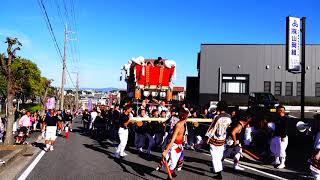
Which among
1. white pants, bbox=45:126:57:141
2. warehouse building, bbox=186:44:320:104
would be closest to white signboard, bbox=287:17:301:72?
white pants, bbox=45:126:57:141

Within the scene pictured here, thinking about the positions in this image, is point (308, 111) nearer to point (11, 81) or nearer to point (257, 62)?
point (257, 62)

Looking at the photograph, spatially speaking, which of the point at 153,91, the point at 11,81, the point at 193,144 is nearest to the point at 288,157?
the point at 193,144

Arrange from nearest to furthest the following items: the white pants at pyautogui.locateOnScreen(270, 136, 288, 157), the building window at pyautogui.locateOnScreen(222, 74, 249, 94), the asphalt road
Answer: the asphalt road, the white pants at pyautogui.locateOnScreen(270, 136, 288, 157), the building window at pyautogui.locateOnScreen(222, 74, 249, 94)

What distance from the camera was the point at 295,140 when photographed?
51.4 ft

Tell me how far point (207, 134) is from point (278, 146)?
292 centimetres

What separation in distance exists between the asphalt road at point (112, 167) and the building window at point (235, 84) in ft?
97.9

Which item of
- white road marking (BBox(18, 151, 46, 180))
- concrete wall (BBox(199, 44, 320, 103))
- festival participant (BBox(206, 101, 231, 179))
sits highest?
concrete wall (BBox(199, 44, 320, 103))

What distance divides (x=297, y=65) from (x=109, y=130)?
12.3 m

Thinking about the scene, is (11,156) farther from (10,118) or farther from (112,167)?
(10,118)

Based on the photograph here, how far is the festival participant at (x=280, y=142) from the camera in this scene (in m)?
11.3

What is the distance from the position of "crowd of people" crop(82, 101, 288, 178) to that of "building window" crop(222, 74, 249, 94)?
24.0 metres

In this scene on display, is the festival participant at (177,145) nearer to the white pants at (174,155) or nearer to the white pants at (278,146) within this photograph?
the white pants at (174,155)

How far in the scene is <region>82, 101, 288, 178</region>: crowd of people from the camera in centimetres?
926

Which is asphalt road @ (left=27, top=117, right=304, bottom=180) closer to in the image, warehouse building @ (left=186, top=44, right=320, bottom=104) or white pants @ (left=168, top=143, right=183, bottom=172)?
white pants @ (left=168, top=143, right=183, bottom=172)
